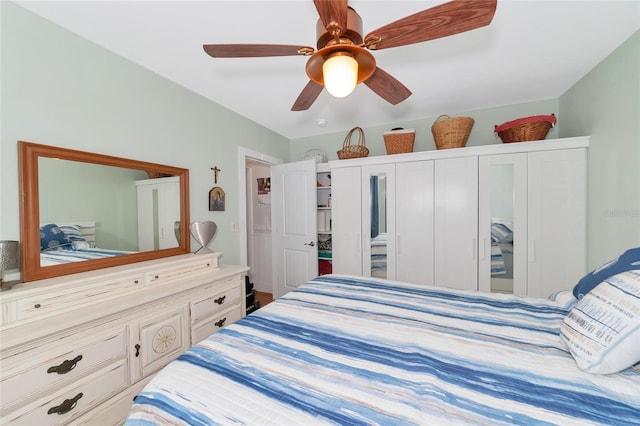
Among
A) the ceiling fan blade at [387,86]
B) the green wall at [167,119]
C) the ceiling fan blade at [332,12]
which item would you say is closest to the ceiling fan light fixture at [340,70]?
the ceiling fan blade at [332,12]

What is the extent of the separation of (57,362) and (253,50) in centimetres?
172

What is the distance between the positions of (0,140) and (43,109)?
0.27 metres

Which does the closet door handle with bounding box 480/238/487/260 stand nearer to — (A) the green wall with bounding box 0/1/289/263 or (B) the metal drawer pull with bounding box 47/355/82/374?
(A) the green wall with bounding box 0/1/289/263

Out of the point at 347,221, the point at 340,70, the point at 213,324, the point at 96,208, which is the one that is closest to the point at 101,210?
the point at 96,208

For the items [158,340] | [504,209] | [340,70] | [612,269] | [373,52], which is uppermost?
[373,52]

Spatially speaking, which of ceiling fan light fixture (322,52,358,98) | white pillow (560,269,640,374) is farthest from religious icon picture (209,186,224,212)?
white pillow (560,269,640,374)

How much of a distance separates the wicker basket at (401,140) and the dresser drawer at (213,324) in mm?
2314

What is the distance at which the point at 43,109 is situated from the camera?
139 centimetres

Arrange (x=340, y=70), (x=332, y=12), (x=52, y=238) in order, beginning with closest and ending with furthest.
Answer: (x=332, y=12)
(x=340, y=70)
(x=52, y=238)

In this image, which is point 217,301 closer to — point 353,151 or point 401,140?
point 353,151

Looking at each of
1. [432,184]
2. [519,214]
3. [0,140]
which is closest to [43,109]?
[0,140]

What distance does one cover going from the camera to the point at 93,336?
1277mm

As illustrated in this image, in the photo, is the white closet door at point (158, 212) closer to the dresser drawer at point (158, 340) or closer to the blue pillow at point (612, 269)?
the dresser drawer at point (158, 340)

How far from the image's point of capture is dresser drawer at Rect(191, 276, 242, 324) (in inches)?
71.9
